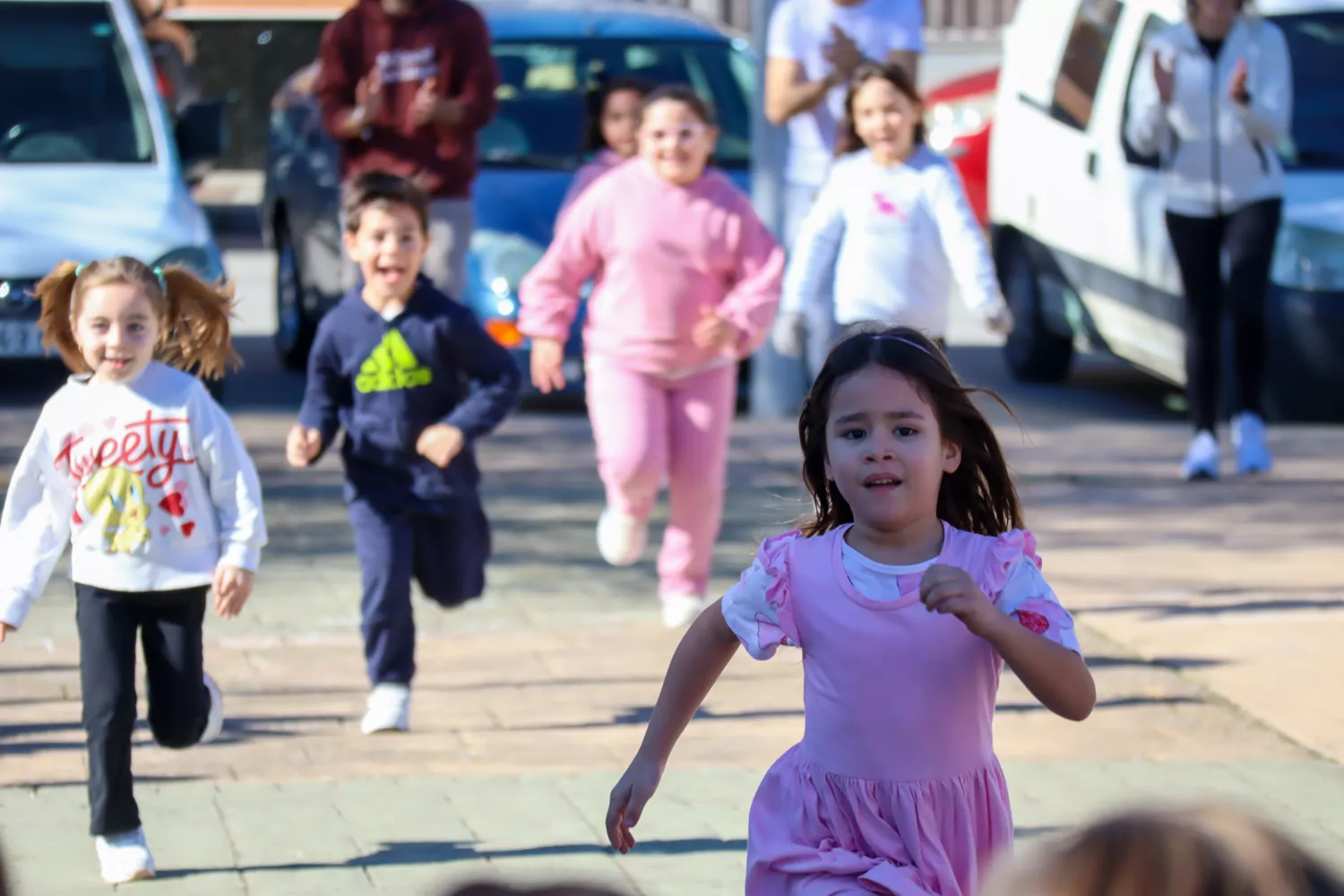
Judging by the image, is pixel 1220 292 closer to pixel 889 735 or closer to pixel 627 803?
pixel 889 735

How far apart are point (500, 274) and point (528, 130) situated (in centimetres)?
137

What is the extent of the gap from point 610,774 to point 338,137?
4.04 metres

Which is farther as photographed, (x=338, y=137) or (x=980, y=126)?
(x=980, y=126)

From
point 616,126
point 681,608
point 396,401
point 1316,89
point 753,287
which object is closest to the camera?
point 396,401

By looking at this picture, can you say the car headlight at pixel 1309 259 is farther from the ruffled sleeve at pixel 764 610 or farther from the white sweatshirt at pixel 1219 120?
the ruffled sleeve at pixel 764 610

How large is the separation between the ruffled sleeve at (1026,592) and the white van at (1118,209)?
663 cm

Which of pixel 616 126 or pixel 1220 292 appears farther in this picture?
pixel 1220 292

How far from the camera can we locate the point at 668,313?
717 centimetres

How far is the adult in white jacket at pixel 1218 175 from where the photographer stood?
30.8 ft

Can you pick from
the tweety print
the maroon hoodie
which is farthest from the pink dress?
the maroon hoodie

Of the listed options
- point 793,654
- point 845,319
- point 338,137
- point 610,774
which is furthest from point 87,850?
point 338,137

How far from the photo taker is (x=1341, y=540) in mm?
8516

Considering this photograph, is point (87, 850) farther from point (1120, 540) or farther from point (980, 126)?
point (980, 126)

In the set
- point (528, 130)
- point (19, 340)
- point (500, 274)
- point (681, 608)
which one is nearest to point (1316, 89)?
point (528, 130)
